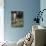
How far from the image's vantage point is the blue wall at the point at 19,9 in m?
5.25

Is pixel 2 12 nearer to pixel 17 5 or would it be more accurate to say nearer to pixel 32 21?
pixel 17 5

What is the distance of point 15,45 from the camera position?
383 cm

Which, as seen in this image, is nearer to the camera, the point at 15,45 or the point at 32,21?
the point at 15,45

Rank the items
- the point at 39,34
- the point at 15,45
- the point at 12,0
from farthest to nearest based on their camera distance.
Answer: the point at 12,0, the point at 15,45, the point at 39,34

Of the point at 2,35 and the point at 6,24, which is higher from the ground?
the point at 6,24

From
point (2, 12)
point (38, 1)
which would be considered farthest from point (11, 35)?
point (38, 1)

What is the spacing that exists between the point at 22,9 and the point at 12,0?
0.52m

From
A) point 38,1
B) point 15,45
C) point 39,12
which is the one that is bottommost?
point 15,45

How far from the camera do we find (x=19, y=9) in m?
5.30

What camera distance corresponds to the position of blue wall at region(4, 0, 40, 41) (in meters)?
5.25

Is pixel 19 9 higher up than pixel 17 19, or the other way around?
pixel 19 9

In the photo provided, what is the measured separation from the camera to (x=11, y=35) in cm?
531

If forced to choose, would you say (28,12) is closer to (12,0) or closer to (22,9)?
(22,9)

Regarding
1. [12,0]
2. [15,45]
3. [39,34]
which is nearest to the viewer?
[39,34]
